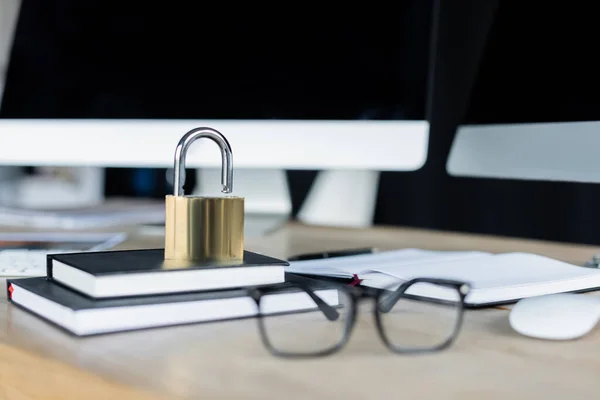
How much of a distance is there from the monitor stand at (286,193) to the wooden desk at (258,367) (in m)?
0.72

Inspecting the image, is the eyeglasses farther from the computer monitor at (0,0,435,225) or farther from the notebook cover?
the computer monitor at (0,0,435,225)

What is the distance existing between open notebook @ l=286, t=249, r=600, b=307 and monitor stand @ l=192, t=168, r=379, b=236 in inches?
19.8

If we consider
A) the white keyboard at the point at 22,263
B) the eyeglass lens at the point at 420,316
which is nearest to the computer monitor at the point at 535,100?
the eyeglass lens at the point at 420,316

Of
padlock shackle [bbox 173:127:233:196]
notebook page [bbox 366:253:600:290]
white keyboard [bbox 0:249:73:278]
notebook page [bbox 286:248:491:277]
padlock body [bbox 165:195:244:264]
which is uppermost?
padlock shackle [bbox 173:127:233:196]

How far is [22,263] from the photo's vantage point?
61 centimetres

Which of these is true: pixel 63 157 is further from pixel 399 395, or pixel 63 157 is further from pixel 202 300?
pixel 399 395

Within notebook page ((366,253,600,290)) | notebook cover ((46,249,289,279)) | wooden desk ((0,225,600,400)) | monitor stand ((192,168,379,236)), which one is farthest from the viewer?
monitor stand ((192,168,379,236))

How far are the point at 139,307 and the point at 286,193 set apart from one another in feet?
2.56

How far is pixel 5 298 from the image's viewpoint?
491 millimetres

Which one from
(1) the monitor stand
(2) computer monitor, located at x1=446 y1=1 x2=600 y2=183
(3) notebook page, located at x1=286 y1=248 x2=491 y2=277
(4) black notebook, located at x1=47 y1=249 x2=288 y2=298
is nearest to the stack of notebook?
(4) black notebook, located at x1=47 y1=249 x2=288 y2=298

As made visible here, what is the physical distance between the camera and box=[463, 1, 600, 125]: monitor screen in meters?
0.65

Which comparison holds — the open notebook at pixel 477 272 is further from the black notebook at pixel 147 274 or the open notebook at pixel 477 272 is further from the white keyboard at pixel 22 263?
the white keyboard at pixel 22 263

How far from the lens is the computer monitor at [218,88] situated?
0.89m

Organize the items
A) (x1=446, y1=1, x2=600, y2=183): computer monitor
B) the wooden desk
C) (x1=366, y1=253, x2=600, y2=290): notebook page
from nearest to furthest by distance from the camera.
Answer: the wooden desk → (x1=366, y1=253, x2=600, y2=290): notebook page → (x1=446, y1=1, x2=600, y2=183): computer monitor
